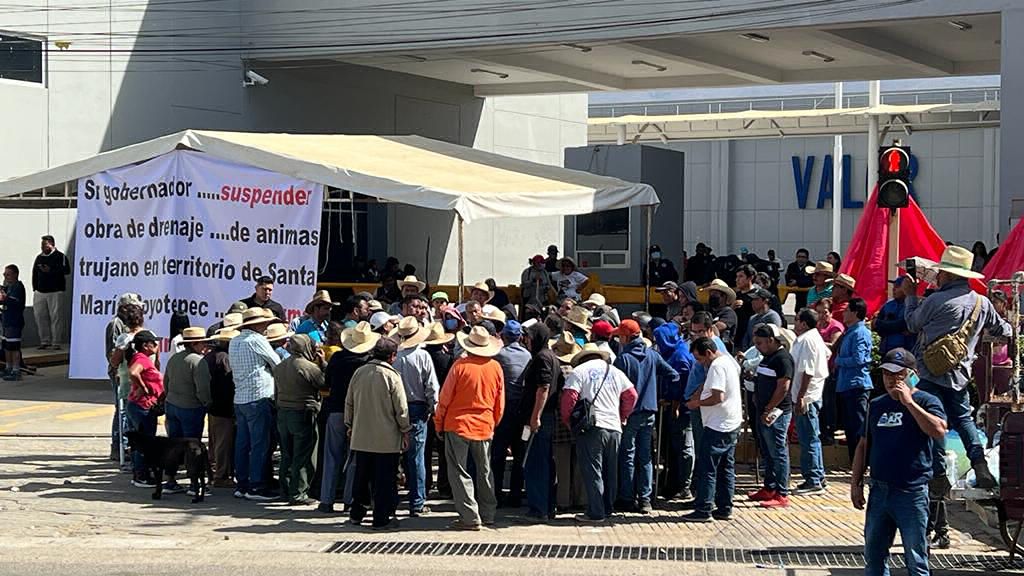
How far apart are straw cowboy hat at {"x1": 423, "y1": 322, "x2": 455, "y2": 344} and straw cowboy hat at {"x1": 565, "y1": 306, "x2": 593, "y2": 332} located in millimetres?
1315

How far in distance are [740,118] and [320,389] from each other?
121ft

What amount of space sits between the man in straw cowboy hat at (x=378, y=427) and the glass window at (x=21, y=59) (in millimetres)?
16015

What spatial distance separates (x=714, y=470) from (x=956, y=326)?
239cm

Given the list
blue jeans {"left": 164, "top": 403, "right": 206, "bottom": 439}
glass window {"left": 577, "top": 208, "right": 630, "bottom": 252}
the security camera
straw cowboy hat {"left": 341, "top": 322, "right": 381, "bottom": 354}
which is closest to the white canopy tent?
straw cowboy hat {"left": 341, "top": 322, "right": 381, "bottom": 354}

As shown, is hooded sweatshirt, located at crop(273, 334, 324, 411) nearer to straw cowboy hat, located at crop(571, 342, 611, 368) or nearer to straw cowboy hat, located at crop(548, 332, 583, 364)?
straw cowboy hat, located at crop(548, 332, 583, 364)

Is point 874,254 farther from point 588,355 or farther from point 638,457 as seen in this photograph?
point 588,355

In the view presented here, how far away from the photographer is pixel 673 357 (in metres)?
13.2

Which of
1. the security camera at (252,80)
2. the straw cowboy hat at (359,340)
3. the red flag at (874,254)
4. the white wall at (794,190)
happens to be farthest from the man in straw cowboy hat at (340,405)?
the white wall at (794,190)

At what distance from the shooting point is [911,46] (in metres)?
29.2

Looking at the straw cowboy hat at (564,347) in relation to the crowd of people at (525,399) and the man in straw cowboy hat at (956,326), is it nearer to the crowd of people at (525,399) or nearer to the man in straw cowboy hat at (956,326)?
the crowd of people at (525,399)

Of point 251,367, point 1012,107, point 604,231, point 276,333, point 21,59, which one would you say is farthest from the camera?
point 604,231

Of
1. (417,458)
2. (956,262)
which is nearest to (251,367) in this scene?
(417,458)

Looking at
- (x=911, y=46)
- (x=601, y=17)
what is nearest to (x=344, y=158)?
(x=601, y=17)

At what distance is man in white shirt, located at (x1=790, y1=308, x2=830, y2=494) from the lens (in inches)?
507
